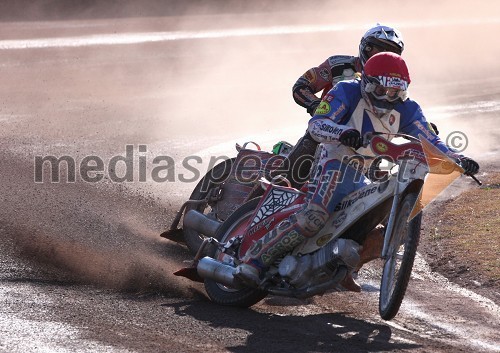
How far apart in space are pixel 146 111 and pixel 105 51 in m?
8.03

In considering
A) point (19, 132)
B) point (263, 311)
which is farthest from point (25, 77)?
point (263, 311)

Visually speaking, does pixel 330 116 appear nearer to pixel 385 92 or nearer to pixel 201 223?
pixel 385 92

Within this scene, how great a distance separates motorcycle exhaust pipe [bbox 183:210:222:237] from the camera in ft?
31.3

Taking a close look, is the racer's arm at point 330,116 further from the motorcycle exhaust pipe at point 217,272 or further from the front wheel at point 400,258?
the motorcycle exhaust pipe at point 217,272

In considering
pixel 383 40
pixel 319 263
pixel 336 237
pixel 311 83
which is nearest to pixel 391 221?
pixel 336 237

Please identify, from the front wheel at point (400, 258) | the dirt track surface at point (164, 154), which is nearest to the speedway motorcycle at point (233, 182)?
the dirt track surface at point (164, 154)

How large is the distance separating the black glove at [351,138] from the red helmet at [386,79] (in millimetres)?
558

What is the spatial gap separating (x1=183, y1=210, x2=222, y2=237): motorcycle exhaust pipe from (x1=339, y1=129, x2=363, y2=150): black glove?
105 inches

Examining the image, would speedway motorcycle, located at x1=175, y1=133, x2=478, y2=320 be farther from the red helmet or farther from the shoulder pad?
the shoulder pad

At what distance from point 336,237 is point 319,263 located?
0.24m

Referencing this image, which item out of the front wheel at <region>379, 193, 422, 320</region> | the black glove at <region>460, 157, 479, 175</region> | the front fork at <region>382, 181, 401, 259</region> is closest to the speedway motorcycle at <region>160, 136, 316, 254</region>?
the front wheel at <region>379, 193, 422, 320</region>

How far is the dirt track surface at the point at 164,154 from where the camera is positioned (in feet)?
23.4

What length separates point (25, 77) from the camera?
23.0 m

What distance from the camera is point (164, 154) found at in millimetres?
15398
